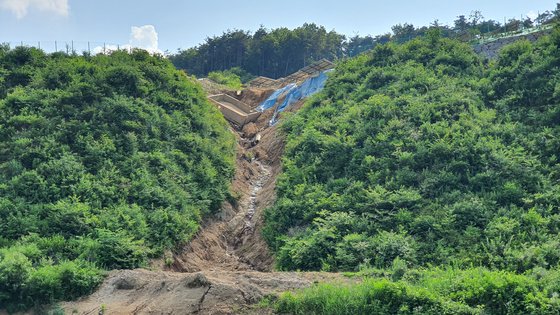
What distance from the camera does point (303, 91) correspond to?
30.1 m

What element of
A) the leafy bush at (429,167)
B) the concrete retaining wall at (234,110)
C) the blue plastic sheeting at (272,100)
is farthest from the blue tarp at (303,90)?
the leafy bush at (429,167)

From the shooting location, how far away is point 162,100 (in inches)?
923

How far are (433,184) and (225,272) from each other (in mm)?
7059

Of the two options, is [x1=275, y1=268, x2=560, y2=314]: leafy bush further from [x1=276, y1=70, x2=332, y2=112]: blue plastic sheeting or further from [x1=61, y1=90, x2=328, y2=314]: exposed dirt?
[x1=276, y1=70, x2=332, y2=112]: blue plastic sheeting

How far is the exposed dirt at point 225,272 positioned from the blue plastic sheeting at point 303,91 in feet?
11.6

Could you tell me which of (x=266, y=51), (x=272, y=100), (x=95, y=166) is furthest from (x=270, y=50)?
(x=95, y=166)

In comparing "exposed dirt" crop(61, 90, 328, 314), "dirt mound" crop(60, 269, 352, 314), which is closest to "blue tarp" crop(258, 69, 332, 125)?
"exposed dirt" crop(61, 90, 328, 314)

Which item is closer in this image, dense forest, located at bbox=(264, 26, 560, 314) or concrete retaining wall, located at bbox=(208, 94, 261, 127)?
dense forest, located at bbox=(264, 26, 560, 314)

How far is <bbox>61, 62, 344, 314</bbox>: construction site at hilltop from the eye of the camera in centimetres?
1101

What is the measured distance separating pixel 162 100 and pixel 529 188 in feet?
50.8

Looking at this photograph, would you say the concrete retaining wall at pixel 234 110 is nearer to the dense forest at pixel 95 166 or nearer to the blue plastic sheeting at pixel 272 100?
the blue plastic sheeting at pixel 272 100

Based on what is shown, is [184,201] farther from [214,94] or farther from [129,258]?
[214,94]

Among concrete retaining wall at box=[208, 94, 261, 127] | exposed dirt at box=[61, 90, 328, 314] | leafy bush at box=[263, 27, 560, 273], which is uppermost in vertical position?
concrete retaining wall at box=[208, 94, 261, 127]

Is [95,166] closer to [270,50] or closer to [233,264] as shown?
[233,264]
